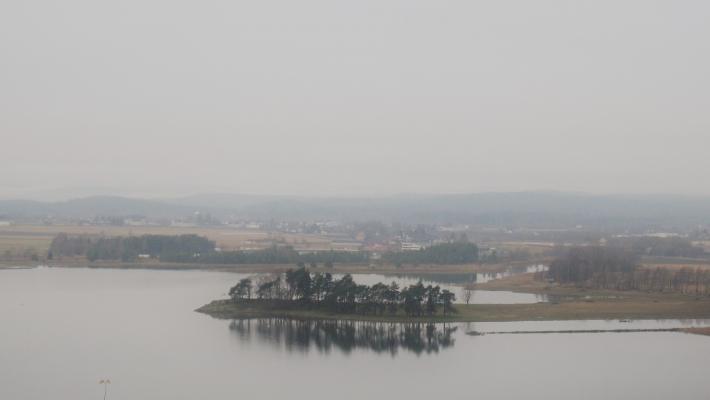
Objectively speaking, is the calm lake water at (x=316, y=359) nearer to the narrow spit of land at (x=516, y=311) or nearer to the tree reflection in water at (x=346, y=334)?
the tree reflection in water at (x=346, y=334)

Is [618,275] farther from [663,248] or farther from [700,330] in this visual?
[663,248]

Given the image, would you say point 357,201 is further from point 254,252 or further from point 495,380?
point 495,380

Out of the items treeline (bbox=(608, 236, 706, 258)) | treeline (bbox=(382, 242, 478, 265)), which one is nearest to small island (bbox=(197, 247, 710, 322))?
treeline (bbox=(382, 242, 478, 265))

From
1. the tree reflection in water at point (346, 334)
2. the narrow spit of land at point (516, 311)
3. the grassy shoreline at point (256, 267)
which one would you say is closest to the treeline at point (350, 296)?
the narrow spit of land at point (516, 311)

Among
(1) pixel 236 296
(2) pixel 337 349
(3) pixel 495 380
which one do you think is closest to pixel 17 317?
(1) pixel 236 296

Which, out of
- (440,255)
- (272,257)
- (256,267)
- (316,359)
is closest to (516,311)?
(316,359)
